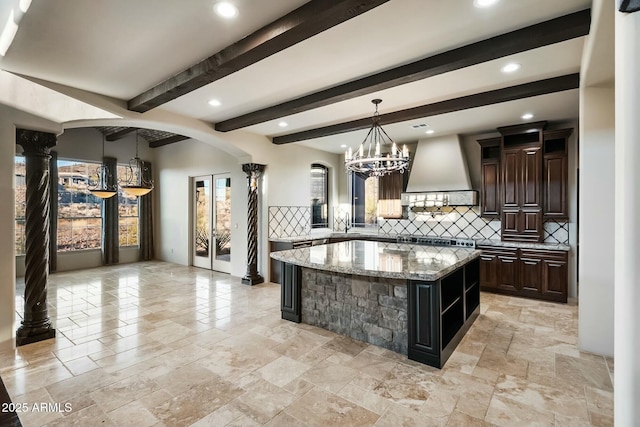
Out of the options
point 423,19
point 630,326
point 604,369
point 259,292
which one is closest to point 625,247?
point 630,326

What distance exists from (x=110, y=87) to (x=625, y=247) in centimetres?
469

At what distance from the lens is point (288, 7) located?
2.23 m

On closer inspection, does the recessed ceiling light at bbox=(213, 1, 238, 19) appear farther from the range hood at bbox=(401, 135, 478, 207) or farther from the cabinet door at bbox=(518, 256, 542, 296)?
the cabinet door at bbox=(518, 256, 542, 296)

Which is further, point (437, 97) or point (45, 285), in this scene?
point (437, 97)

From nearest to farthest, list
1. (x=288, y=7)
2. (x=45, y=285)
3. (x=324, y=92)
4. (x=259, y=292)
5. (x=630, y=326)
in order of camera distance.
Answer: (x=630, y=326), (x=288, y=7), (x=45, y=285), (x=324, y=92), (x=259, y=292)

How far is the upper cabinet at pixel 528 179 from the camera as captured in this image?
489 cm

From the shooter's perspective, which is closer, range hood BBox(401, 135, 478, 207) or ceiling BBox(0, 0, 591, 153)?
ceiling BBox(0, 0, 591, 153)

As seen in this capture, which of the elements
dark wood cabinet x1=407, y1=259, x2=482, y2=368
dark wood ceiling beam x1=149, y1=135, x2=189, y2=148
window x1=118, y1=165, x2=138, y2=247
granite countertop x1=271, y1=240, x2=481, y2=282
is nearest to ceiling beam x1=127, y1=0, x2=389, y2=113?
granite countertop x1=271, y1=240, x2=481, y2=282

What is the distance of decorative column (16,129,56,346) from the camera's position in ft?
11.4

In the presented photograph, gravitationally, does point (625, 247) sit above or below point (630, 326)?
above

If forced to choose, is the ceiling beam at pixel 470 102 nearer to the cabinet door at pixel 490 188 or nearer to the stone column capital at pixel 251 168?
the stone column capital at pixel 251 168

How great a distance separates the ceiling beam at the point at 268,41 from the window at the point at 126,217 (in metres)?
5.54

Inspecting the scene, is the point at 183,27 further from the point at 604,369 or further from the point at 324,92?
the point at 604,369

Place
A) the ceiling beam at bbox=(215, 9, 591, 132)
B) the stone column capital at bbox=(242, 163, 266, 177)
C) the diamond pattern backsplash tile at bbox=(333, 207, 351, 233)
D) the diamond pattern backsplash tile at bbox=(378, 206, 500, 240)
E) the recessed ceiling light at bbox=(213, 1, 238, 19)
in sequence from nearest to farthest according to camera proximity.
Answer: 1. the recessed ceiling light at bbox=(213, 1, 238, 19)
2. the ceiling beam at bbox=(215, 9, 591, 132)
3. the diamond pattern backsplash tile at bbox=(378, 206, 500, 240)
4. the stone column capital at bbox=(242, 163, 266, 177)
5. the diamond pattern backsplash tile at bbox=(333, 207, 351, 233)
